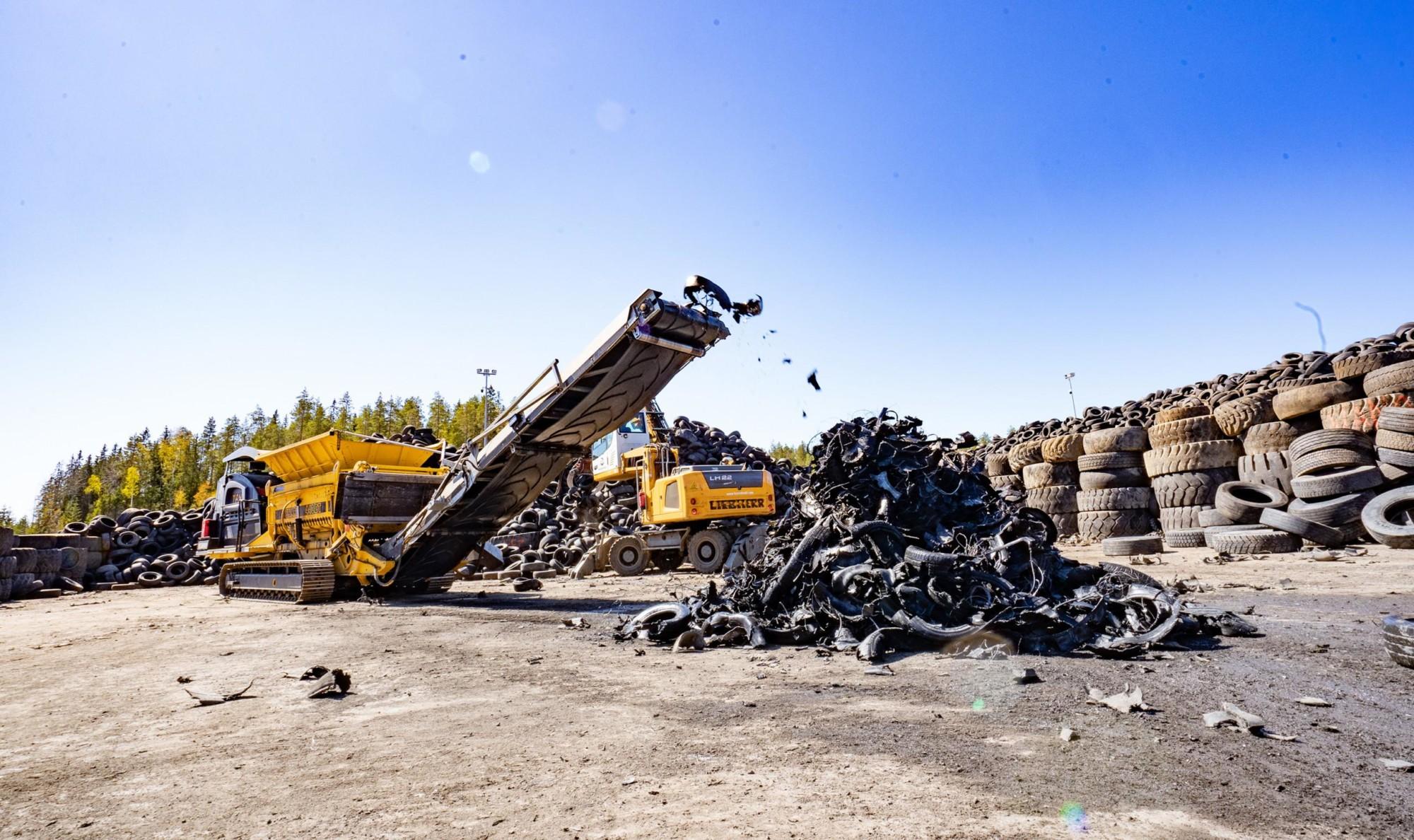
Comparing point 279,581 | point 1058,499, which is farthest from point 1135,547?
point 279,581

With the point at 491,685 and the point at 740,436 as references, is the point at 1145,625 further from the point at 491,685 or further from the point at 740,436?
the point at 740,436

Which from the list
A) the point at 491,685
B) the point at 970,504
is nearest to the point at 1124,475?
the point at 970,504

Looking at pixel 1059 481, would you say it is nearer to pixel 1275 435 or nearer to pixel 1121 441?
pixel 1121 441

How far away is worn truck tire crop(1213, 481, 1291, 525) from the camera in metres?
12.3

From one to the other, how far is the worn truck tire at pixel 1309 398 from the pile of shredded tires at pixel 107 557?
87.8ft

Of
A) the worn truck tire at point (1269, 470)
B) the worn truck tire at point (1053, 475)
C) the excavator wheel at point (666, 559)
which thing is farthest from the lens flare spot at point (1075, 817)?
the worn truck tire at point (1053, 475)

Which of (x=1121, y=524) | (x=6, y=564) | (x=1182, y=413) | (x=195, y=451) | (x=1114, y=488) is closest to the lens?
(x=1182, y=413)

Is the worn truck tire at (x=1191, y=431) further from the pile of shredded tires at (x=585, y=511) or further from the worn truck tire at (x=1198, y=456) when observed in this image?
the pile of shredded tires at (x=585, y=511)

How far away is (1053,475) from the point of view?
1727 cm

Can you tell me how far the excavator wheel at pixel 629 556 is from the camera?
53.7 ft

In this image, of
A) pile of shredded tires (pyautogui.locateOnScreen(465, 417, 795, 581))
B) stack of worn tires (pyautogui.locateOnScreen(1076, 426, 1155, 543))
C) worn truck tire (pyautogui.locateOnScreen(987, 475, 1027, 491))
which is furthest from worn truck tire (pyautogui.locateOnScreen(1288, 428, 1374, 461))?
pile of shredded tires (pyautogui.locateOnScreen(465, 417, 795, 581))

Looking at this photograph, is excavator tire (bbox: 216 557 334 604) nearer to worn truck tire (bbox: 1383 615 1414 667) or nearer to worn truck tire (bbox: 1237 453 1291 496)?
worn truck tire (bbox: 1383 615 1414 667)

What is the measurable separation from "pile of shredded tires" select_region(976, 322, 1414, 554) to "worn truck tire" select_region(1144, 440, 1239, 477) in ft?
0.06

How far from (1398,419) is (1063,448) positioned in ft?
21.1
